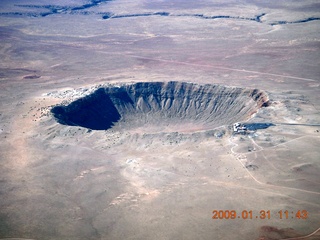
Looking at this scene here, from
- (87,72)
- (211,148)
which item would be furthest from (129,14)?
(211,148)

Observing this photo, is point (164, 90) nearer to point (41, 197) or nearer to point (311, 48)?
point (41, 197)
